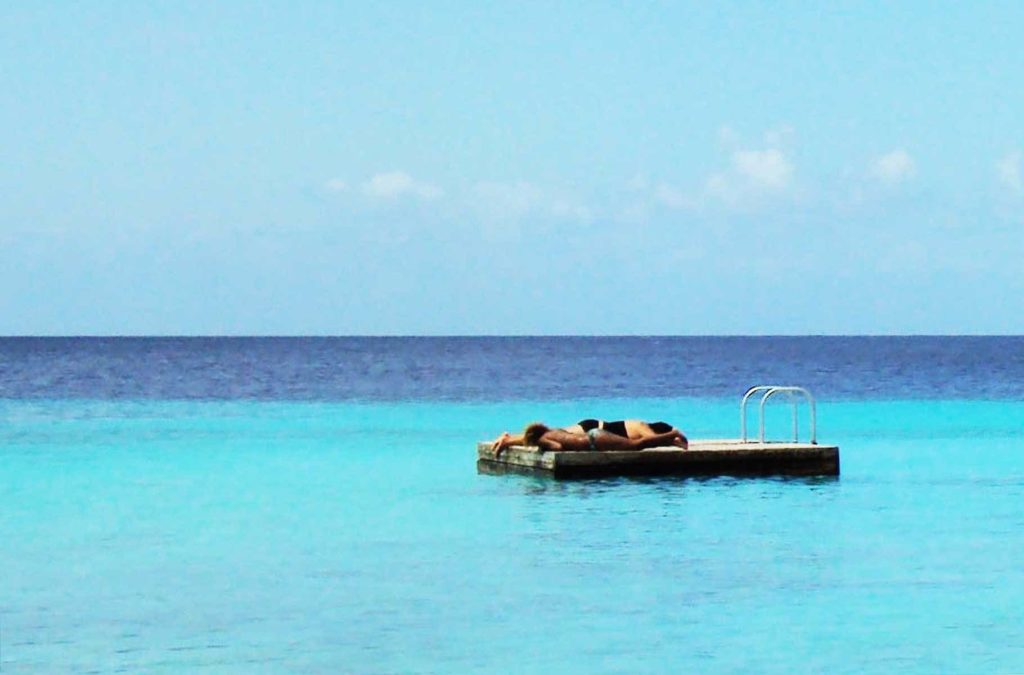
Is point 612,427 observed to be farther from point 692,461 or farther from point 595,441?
point 692,461

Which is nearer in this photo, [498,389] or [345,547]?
[345,547]

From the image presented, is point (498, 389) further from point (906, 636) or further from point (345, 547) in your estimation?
point (906, 636)

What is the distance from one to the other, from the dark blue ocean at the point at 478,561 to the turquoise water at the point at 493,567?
1.7 inches

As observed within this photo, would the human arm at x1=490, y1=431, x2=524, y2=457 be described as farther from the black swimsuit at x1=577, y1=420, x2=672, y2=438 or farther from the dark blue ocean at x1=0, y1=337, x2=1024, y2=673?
the black swimsuit at x1=577, y1=420, x2=672, y2=438

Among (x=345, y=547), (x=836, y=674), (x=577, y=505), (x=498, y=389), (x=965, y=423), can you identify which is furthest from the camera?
(x=498, y=389)

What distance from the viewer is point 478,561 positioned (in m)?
17.1

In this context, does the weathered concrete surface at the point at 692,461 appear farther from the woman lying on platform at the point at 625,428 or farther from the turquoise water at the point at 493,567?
the woman lying on platform at the point at 625,428

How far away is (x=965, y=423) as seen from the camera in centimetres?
4366

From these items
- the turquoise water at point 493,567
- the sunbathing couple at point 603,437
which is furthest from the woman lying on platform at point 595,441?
the turquoise water at point 493,567

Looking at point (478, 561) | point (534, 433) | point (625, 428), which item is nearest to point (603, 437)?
point (625, 428)

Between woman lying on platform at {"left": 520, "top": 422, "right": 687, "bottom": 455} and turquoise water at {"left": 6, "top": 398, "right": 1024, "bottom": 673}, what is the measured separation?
57cm

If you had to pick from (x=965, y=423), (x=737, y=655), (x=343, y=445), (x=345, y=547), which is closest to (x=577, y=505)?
(x=345, y=547)

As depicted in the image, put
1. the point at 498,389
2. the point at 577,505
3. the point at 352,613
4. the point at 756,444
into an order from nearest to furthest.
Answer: the point at 352,613
the point at 577,505
the point at 756,444
the point at 498,389

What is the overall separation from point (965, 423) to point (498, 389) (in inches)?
1121
